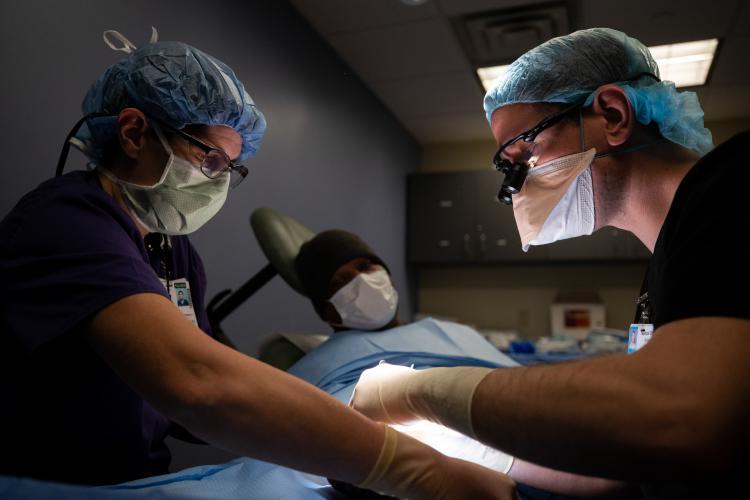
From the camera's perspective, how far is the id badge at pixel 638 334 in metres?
0.87

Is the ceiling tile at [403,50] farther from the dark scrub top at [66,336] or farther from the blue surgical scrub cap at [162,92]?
the dark scrub top at [66,336]

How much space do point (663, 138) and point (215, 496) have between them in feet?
3.13

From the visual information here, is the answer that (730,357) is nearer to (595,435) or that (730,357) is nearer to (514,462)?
(595,435)

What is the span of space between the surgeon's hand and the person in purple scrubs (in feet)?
0.24

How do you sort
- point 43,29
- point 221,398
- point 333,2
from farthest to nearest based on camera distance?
1. point 333,2
2. point 43,29
3. point 221,398

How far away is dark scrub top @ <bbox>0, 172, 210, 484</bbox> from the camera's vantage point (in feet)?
2.28

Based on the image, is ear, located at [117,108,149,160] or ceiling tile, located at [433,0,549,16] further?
ceiling tile, located at [433,0,549,16]

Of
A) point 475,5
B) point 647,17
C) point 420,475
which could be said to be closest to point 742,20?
point 647,17

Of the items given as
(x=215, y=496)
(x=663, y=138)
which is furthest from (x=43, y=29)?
(x=663, y=138)

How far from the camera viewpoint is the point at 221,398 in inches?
24.6

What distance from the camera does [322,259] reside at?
182 centimetres

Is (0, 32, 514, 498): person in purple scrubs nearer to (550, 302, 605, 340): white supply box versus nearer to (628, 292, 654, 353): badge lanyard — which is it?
(628, 292, 654, 353): badge lanyard

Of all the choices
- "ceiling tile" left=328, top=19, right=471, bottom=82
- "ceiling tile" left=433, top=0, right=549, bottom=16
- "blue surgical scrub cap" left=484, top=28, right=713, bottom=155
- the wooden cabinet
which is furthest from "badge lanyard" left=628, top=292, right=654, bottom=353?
the wooden cabinet

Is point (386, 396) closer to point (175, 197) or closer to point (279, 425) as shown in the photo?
point (279, 425)
